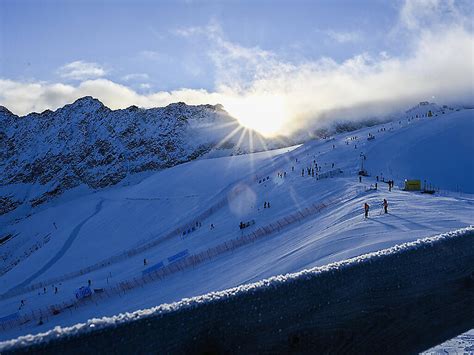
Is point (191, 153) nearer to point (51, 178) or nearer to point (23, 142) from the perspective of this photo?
point (51, 178)

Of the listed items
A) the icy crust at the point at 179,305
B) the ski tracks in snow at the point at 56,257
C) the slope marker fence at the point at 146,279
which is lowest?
the ski tracks in snow at the point at 56,257

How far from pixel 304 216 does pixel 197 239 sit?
8.43 metres

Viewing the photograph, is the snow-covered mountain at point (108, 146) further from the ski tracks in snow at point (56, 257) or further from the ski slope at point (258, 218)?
the ski tracks in snow at point (56, 257)

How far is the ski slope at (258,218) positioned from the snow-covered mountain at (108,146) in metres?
72.8

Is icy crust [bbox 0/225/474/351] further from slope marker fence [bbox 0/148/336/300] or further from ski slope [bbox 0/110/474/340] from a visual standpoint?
slope marker fence [bbox 0/148/336/300]

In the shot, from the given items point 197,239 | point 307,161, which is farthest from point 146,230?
point 307,161

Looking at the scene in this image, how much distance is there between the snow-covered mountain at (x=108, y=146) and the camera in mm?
149875

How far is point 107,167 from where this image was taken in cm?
15362

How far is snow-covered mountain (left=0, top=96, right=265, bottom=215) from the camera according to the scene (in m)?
150

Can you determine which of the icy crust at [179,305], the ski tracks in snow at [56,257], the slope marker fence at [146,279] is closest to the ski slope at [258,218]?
the ski tracks in snow at [56,257]

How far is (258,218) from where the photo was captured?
3419 centimetres

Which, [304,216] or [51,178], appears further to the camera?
[51,178]

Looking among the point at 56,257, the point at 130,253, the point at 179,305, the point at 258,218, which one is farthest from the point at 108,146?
the point at 179,305

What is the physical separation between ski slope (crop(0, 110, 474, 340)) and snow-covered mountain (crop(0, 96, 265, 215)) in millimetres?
72848
